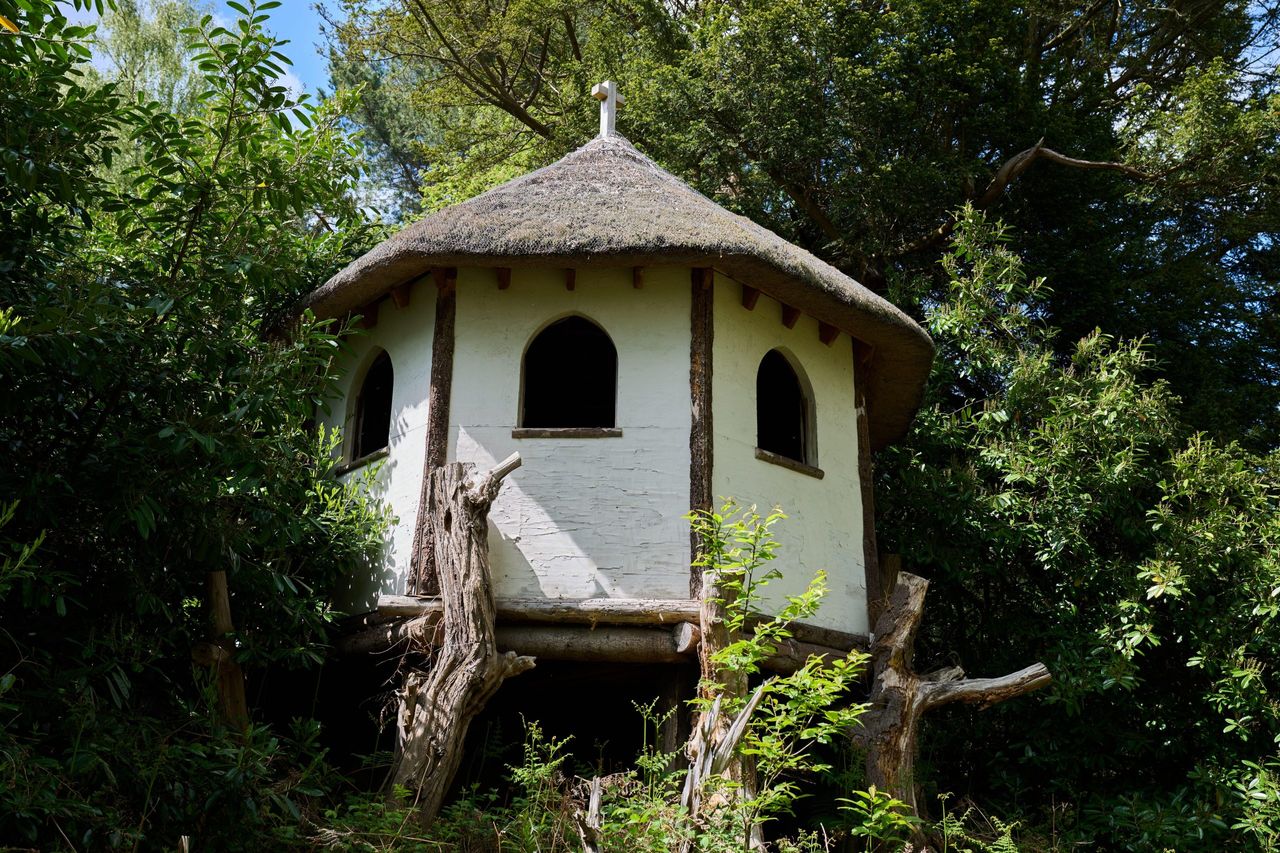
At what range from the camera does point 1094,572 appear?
35.6 ft

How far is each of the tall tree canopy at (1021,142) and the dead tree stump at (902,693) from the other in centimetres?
557

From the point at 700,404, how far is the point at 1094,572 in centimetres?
413

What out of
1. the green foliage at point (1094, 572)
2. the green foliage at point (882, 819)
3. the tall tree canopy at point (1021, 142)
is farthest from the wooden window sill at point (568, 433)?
the tall tree canopy at point (1021, 142)

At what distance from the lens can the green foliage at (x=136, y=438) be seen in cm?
619

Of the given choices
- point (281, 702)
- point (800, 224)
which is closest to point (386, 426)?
point (281, 702)

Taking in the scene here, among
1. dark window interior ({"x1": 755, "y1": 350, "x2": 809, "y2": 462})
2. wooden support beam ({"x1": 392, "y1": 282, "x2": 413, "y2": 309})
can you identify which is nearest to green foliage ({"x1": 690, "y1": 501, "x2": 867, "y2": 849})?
dark window interior ({"x1": 755, "y1": 350, "x2": 809, "y2": 462})

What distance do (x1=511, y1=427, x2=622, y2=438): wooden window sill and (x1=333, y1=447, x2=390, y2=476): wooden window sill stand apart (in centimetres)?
114

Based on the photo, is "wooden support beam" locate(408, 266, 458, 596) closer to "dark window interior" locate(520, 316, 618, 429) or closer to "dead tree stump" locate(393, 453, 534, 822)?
"dead tree stump" locate(393, 453, 534, 822)

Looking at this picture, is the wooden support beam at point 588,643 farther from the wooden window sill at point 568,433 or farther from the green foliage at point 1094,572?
the green foliage at point 1094,572

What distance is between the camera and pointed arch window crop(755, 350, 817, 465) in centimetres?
962

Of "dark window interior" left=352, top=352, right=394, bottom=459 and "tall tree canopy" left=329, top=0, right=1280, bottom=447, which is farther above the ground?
"tall tree canopy" left=329, top=0, right=1280, bottom=447

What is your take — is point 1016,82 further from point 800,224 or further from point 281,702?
point 281,702

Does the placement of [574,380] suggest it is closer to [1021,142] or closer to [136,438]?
[1021,142]

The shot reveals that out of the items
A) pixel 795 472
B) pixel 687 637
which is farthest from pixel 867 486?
pixel 687 637
